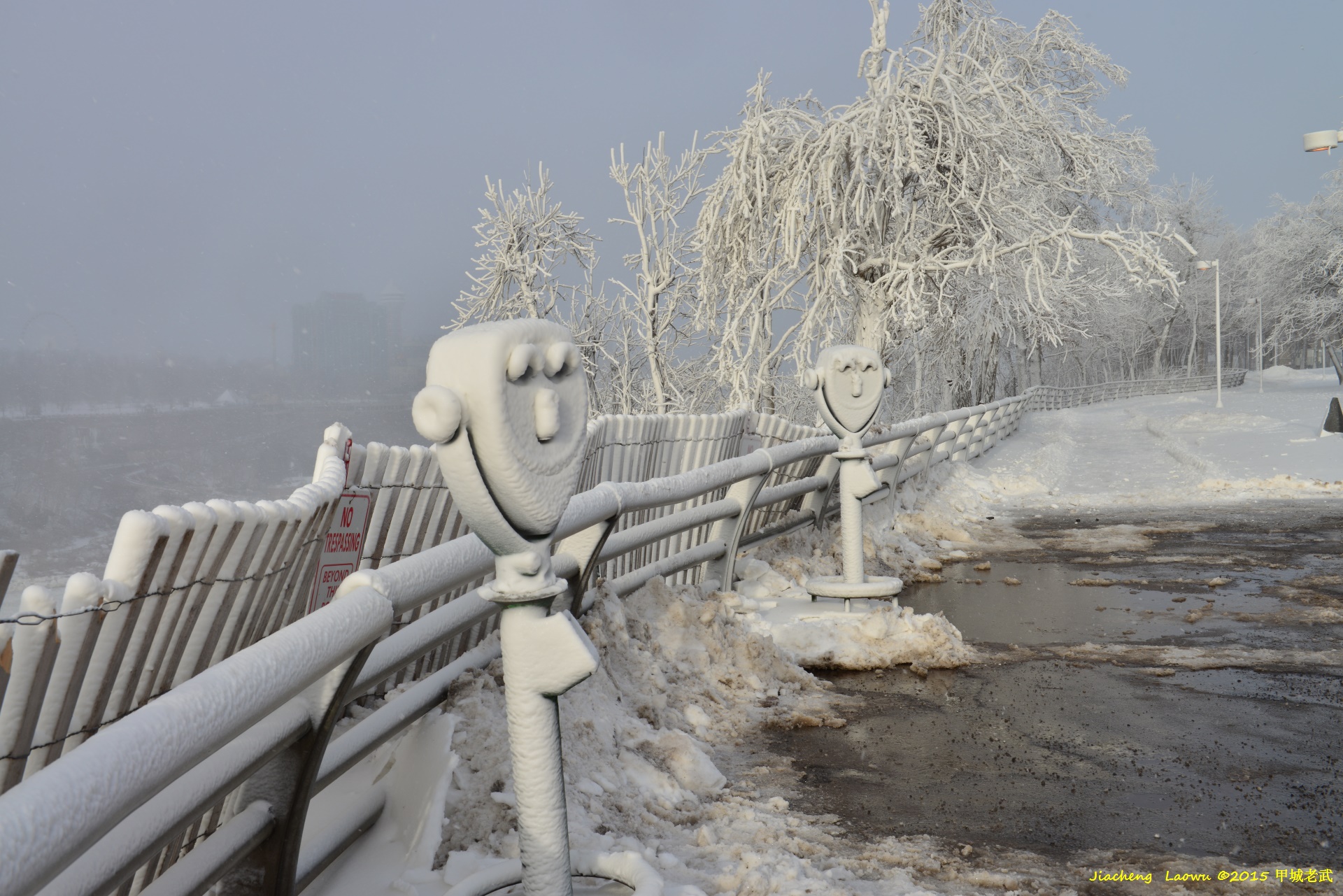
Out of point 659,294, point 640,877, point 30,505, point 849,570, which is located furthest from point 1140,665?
point 30,505

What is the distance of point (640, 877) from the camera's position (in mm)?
2574

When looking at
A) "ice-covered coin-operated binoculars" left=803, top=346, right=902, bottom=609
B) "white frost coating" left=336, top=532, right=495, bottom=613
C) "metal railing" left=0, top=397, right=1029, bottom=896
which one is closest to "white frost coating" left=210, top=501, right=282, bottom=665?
"metal railing" left=0, top=397, right=1029, bottom=896

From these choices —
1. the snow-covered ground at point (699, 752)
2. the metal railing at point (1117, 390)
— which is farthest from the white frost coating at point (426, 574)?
the metal railing at point (1117, 390)

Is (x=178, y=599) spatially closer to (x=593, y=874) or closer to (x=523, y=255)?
(x=593, y=874)

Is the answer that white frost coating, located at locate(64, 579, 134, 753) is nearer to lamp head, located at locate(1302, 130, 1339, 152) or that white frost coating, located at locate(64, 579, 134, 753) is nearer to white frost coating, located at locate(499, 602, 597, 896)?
white frost coating, located at locate(499, 602, 597, 896)

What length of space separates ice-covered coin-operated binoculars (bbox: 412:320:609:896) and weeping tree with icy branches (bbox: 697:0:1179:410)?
1169cm

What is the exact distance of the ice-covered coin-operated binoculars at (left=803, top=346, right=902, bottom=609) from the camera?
6992mm

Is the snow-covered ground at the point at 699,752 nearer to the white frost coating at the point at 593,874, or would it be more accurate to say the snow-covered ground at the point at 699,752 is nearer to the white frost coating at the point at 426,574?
the white frost coating at the point at 593,874

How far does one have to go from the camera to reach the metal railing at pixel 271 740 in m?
1.24

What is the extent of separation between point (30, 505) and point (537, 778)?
149 ft

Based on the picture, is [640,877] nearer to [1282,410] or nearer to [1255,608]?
[1255,608]

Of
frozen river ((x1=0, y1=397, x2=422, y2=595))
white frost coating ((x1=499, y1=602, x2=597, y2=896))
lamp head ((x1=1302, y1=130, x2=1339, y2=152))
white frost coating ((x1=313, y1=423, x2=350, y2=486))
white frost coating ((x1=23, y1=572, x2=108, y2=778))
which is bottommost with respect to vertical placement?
frozen river ((x1=0, y1=397, x2=422, y2=595))

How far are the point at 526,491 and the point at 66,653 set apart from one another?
0.93m

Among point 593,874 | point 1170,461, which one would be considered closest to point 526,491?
point 593,874
